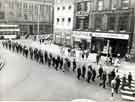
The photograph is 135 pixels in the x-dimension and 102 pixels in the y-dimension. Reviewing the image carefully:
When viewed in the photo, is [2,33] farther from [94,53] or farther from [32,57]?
[94,53]

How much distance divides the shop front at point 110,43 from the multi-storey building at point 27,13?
1.41 m

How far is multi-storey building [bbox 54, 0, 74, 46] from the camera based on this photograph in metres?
5.34

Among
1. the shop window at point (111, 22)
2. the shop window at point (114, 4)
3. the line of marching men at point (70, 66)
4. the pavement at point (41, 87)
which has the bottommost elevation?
the pavement at point (41, 87)

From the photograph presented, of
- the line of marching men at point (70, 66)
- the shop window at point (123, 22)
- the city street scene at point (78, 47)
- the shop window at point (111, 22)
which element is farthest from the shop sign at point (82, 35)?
the line of marching men at point (70, 66)

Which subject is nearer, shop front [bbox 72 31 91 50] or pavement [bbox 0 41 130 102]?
pavement [bbox 0 41 130 102]

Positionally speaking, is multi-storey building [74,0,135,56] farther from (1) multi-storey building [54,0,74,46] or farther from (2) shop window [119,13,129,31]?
(1) multi-storey building [54,0,74,46]

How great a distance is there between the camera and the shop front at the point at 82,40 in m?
4.82

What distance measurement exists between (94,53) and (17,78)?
2221 millimetres

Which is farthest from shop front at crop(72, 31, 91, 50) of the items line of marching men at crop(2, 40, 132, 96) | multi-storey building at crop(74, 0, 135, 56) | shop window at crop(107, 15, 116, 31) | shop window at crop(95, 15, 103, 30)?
line of marching men at crop(2, 40, 132, 96)

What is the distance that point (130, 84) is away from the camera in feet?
13.9

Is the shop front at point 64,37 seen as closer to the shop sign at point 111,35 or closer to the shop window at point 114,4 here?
the shop sign at point 111,35

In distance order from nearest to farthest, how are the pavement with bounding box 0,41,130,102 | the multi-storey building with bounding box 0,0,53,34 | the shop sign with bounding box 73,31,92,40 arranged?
the pavement with bounding box 0,41,130,102, the multi-storey building with bounding box 0,0,53,34, the shop sign with bounding box 73,31,92,40

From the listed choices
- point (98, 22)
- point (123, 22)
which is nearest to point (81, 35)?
point (98, 22)

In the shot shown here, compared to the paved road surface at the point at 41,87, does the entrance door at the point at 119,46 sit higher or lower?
higher
